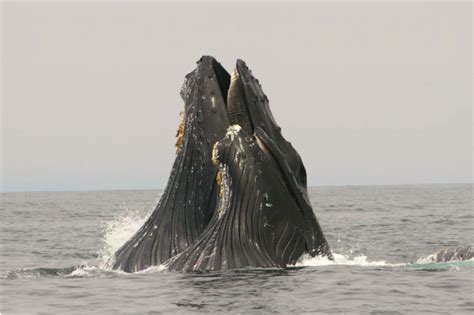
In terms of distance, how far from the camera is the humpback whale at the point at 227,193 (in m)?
11.0

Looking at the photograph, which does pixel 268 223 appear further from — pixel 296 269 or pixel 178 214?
pixel 178 214

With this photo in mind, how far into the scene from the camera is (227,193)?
1118 cm

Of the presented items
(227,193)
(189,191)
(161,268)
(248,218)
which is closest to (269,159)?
(227,193)

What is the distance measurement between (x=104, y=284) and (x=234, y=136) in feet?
9.71

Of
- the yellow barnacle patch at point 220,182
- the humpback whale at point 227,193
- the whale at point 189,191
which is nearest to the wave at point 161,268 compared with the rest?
the humpback whale at point 227,193

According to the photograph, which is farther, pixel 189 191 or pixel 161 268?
pixel 189 191

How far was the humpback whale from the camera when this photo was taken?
36.1 ft

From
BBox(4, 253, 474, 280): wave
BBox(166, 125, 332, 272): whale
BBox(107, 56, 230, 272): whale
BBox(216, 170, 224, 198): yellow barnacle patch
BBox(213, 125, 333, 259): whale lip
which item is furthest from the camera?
BBox(107, 56, 230, 272): whale

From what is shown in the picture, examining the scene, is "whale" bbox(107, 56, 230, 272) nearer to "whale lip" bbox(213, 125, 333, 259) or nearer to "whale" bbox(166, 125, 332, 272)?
"whale" bbox(166, 125, 332, 272)

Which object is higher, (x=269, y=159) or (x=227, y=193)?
(x=269, y=159)

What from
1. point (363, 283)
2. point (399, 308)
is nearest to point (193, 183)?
point (363, 283)

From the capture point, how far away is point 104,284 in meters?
11.3

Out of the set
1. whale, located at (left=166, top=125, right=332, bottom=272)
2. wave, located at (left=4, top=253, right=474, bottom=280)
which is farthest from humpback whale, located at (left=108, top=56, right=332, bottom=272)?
wave, located at (left=4, top=253, right=474, bottom=280)

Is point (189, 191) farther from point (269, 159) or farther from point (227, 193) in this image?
point (269, 159)
